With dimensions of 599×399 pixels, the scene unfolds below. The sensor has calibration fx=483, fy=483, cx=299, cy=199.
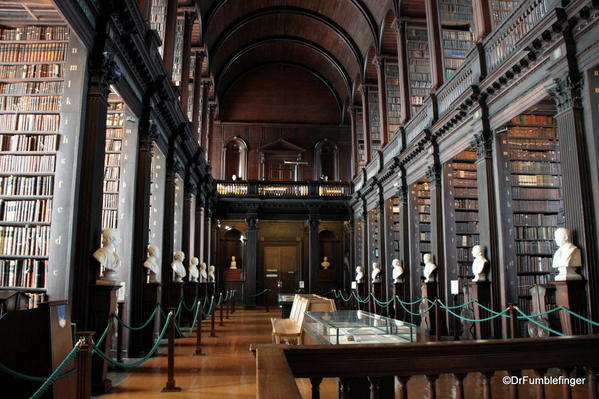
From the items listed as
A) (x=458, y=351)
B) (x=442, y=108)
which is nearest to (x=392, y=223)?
(x=442, y=108)

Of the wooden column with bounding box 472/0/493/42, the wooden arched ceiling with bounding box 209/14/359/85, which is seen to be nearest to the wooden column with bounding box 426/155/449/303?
the wooden column with bounding box 472/0/493/42

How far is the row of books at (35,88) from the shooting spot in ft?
18.3

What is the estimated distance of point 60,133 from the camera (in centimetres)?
479

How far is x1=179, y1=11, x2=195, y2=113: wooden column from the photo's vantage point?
968 cm

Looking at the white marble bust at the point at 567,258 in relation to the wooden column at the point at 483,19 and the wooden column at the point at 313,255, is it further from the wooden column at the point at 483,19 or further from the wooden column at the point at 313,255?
the wooden column at the point at 313,255

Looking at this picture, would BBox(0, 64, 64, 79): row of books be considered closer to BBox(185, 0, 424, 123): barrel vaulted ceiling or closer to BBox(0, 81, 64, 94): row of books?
BBox(0, 81, 64, 94): row of books

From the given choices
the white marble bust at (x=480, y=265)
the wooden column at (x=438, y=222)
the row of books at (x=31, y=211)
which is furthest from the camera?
the wooden column at (x=438, y=222)

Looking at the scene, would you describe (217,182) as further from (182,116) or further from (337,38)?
(182,116)

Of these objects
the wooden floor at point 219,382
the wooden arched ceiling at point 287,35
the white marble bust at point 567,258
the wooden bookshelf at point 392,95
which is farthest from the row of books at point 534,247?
the wooden arched ceiling at point 287,35

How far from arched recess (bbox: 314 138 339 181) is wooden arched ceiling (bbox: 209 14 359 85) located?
3004 millimetres

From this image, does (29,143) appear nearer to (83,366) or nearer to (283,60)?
(83,366)

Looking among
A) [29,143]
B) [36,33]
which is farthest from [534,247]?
[36,33]

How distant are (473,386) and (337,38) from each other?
44.8 ft

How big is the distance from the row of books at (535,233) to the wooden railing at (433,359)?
556cm
